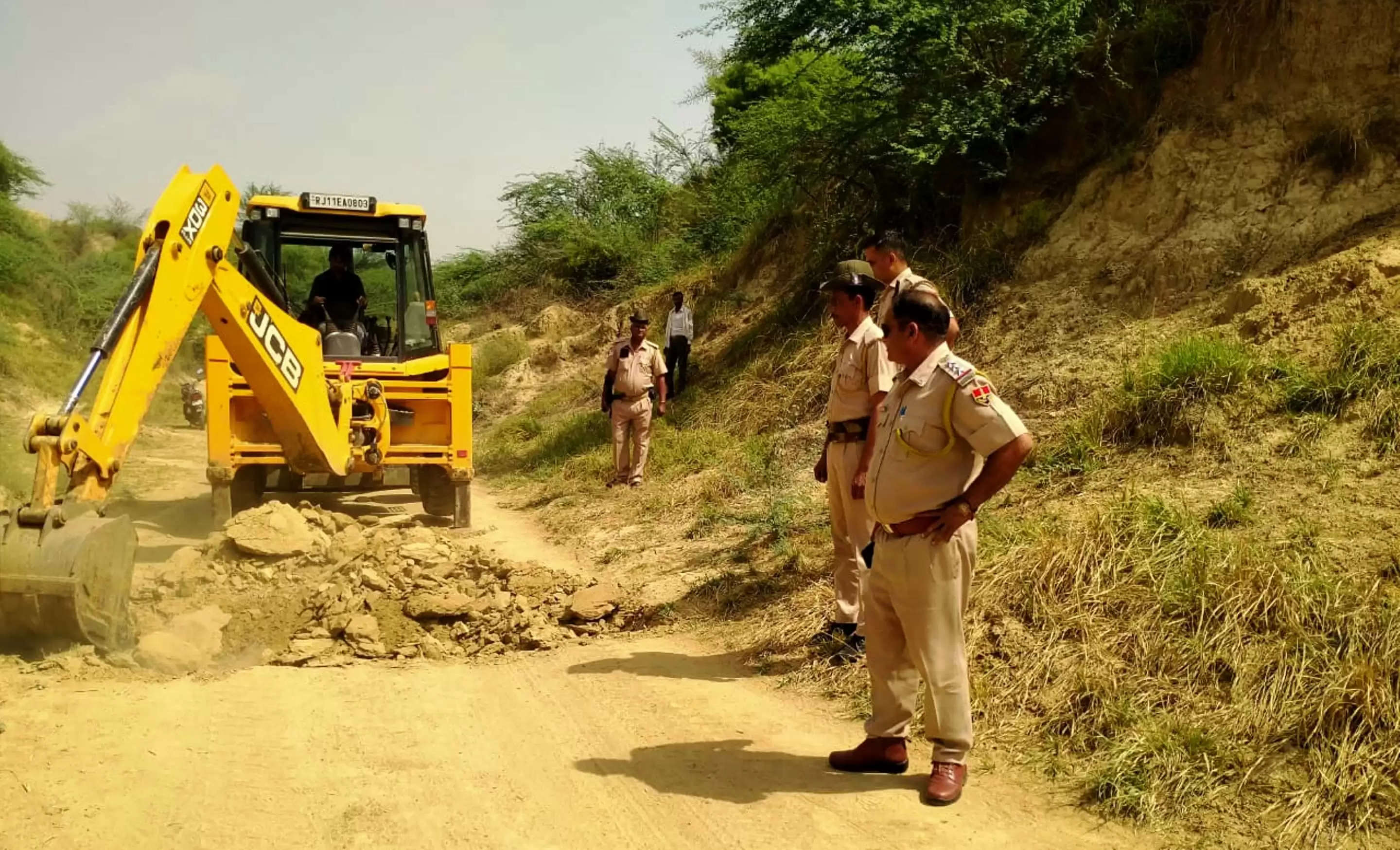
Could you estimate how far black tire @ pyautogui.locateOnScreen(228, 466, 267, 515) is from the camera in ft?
30.5

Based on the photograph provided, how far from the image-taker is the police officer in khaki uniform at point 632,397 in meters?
11.0

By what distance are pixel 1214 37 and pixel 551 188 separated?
18.1m

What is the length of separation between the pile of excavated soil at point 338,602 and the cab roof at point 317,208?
3.10 m

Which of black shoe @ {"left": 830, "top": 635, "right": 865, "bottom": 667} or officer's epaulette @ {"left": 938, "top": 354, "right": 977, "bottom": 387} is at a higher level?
officer's epaulette @ {"left": 938, "top": 354, "right": 977, "bottom": 387}

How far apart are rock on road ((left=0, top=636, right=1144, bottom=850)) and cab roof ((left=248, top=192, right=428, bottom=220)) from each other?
520cm

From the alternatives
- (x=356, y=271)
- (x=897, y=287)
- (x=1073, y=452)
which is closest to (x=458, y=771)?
(x=897, y=287)

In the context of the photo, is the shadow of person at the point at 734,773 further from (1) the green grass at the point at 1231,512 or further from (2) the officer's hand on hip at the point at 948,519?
(1) the green grass at the point at 1231,512

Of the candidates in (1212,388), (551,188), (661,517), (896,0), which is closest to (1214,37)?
(896,0)

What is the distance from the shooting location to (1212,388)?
271 inches

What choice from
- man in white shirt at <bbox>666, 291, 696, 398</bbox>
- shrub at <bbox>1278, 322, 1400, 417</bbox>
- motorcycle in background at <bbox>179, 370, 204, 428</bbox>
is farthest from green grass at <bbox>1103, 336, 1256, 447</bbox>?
motorcycle in background at <bbox>179, 370, 204, 428</bbox>

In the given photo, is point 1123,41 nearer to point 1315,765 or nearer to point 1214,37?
point 1214,37

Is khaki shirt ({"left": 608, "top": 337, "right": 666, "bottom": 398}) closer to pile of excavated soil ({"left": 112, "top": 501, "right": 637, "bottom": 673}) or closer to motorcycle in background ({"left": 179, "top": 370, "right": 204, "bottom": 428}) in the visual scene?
pile of excavated soil ({"left": 112, "top": 501, "right": 637, "bottom": 673})

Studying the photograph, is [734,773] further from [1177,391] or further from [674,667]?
[1177,391]

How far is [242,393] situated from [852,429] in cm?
556
